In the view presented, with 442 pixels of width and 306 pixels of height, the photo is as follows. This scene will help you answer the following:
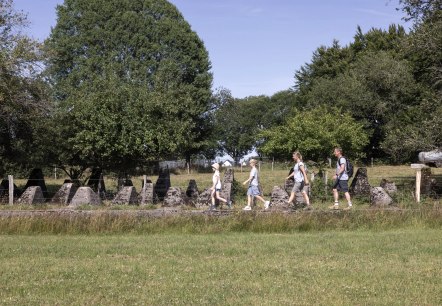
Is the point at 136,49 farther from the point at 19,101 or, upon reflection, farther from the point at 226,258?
the point at 226,258

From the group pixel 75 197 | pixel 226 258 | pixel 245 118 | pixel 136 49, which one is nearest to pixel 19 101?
pixel 75 197

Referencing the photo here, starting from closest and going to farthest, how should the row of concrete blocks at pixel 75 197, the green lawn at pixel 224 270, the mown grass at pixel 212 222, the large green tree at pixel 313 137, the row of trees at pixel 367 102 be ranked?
the green lawn at pixel 224 270, the mown grass at pixel 212 222, the row of concrete blocks at pixel 75 197, the row of trees at pixel 367 102, the large green tree at pixel 313 137

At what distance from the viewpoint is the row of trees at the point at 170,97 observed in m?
24.0

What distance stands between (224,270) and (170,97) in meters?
20.9

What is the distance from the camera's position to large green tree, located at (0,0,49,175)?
22562 mm

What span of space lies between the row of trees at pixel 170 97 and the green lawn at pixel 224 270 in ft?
40.2

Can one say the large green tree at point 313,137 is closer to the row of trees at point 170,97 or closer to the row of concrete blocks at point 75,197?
the row of trees at point 170,97

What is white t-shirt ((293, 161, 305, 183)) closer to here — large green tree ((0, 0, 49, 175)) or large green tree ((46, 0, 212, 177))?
large green tree ((0, 0, 49, 175))

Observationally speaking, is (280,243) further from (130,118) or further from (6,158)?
(6,158)

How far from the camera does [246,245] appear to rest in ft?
36.8

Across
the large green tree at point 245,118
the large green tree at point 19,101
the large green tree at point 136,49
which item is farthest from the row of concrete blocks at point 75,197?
the large green tree at point 245,118

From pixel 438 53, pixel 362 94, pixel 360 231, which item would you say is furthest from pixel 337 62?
pixel 360 231

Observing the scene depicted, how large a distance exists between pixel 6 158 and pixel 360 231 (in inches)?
709

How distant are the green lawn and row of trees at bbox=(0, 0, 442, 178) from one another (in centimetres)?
1225
